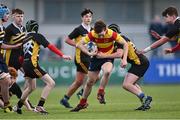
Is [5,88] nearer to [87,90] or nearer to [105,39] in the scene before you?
[87,90]

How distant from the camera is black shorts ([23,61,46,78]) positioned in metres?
18.2

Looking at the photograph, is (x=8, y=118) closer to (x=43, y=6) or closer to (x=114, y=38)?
(x=114, y=38)

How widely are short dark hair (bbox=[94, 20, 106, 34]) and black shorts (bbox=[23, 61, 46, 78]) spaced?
1526mm

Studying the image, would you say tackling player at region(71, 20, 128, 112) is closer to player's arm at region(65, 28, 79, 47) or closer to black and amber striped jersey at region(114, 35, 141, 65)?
black and amber striped jersey at region(114, 35, 141, 65)

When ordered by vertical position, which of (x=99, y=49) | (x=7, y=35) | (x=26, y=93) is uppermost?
(x=7, y=35)

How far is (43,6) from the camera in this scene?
42312mm

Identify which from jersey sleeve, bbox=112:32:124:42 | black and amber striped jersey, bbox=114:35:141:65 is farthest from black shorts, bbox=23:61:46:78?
black and amber striped jersey, bbox=114:35:141:65

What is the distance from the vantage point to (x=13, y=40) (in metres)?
19.3

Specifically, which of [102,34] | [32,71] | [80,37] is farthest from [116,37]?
[80,37]

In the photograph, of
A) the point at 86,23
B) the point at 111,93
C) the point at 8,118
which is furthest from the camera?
the point at 111,93

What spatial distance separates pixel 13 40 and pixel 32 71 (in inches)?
56.5

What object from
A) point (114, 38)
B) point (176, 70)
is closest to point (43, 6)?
point (176, 70)

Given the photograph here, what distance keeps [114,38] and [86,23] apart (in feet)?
8.44

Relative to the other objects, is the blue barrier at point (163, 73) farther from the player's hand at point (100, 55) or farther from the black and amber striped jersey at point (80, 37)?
the player's hand at point (100, 55)
